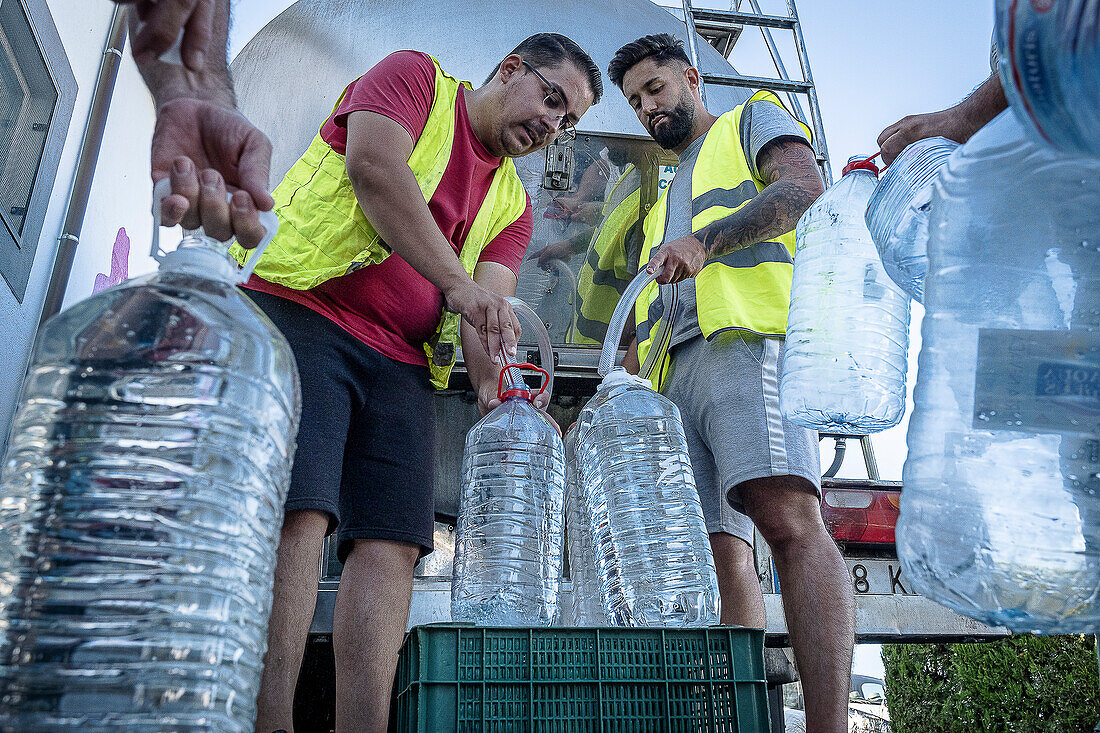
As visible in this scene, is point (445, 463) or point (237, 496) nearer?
point (237, 496)

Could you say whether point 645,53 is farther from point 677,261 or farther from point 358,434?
point 358,434

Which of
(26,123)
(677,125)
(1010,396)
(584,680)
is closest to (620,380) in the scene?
(584,680)

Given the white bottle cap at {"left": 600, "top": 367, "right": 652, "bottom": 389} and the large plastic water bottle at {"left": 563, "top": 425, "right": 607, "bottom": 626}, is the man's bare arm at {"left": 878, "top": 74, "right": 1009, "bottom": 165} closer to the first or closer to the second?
the white bottle cap at {"left": 600, "top": 367, "right": 652, "bottom": 389}

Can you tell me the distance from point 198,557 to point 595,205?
9.21 feet

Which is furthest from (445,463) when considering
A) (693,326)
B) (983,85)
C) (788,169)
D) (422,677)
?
(983,85)

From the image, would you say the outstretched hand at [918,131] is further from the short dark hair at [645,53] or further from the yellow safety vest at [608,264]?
the yellow safety vest at [608,264]

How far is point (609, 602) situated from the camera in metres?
2.21

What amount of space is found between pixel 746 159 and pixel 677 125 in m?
0.41

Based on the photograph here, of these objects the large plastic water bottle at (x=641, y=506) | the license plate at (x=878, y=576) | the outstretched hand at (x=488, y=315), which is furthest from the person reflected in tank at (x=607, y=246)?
the outstretched hand at (x=488, y=315)

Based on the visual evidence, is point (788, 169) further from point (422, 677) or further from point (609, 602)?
point (422, 677)

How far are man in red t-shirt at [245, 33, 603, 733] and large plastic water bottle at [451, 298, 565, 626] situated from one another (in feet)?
0.38

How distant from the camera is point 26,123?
212 cm

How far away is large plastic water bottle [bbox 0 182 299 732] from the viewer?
1152 mm

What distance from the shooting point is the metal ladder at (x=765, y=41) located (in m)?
4.29
